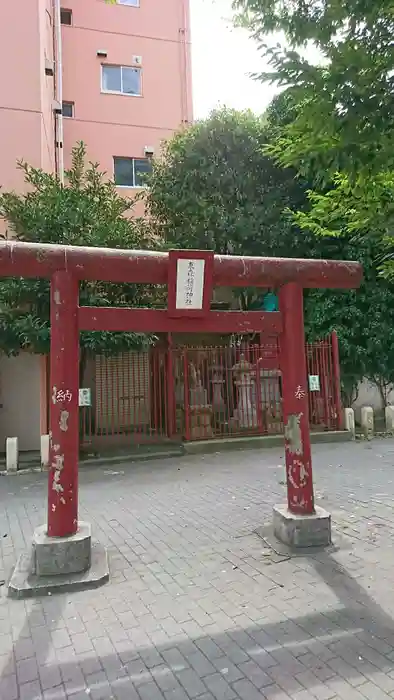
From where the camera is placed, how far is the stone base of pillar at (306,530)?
4.52 meters

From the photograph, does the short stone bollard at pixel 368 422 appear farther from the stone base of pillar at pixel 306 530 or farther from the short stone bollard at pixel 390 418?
the stone base of pillar at pixel 306 530

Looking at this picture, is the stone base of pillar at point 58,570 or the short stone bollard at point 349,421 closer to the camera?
the stone base of pillar at point 58,570

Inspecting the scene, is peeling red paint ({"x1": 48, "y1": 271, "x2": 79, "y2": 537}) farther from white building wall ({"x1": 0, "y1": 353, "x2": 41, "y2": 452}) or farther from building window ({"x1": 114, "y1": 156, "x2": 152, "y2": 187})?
building window ({"x1": 114, "y1": 156, "x2": 152, "y2": 187})

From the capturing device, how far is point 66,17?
15.8 meters

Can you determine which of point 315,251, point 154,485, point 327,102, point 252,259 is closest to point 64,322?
point 252,259

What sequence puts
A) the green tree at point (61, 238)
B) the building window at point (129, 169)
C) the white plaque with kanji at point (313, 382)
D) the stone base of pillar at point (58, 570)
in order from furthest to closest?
the building window at point (129, 169) → the white plaque with kanji at point (313, 382) → the green tree at point (61, 238) → the stone base of pillar at point (58, 570)

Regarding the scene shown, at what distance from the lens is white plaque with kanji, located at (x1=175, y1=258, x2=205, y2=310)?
4.40 m

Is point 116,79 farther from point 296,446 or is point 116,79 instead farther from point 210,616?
point 210,616

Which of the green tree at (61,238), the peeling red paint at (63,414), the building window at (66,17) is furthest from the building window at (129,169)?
the peeling red paint at (63,414)

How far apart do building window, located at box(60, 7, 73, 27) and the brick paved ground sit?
16074 millimetres

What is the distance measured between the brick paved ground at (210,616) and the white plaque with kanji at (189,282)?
236 cm

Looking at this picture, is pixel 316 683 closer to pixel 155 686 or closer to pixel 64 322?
pixel 155 686

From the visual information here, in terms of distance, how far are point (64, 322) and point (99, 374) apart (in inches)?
305

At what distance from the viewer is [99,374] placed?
11859 millimetres
